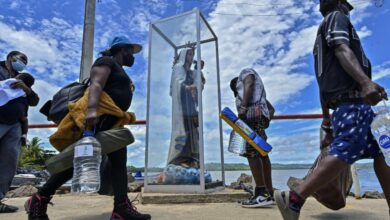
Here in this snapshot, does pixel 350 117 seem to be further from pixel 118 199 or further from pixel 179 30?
pixel 179 30

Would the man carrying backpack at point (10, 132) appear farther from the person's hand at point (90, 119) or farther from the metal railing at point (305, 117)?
the person's hand at point (90, 119)

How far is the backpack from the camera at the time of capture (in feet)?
8.19

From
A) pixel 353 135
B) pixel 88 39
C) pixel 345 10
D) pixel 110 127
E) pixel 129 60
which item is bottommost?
pixel 353 135

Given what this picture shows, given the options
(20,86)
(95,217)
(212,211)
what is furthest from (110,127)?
(20,86)

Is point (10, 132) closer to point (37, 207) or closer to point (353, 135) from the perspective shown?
point (37, 207)

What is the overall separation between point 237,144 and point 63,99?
74.7 inches

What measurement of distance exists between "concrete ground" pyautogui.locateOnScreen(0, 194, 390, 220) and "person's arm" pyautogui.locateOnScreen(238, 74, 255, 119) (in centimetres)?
91

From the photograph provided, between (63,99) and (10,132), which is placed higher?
(63,99)

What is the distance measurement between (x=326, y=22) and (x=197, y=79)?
218 centimetres

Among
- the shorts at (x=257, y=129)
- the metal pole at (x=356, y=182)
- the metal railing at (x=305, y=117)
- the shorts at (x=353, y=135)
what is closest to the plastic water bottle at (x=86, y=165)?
the metal railing at (x=305, y=117)

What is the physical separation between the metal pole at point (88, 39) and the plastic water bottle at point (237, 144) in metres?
2.77

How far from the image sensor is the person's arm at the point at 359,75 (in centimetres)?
188

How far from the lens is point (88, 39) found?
18.7ft

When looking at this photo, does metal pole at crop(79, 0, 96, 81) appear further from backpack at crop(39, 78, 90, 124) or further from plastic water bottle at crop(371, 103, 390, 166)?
plastic water bottle at crop(371, 103, 390, 166)
